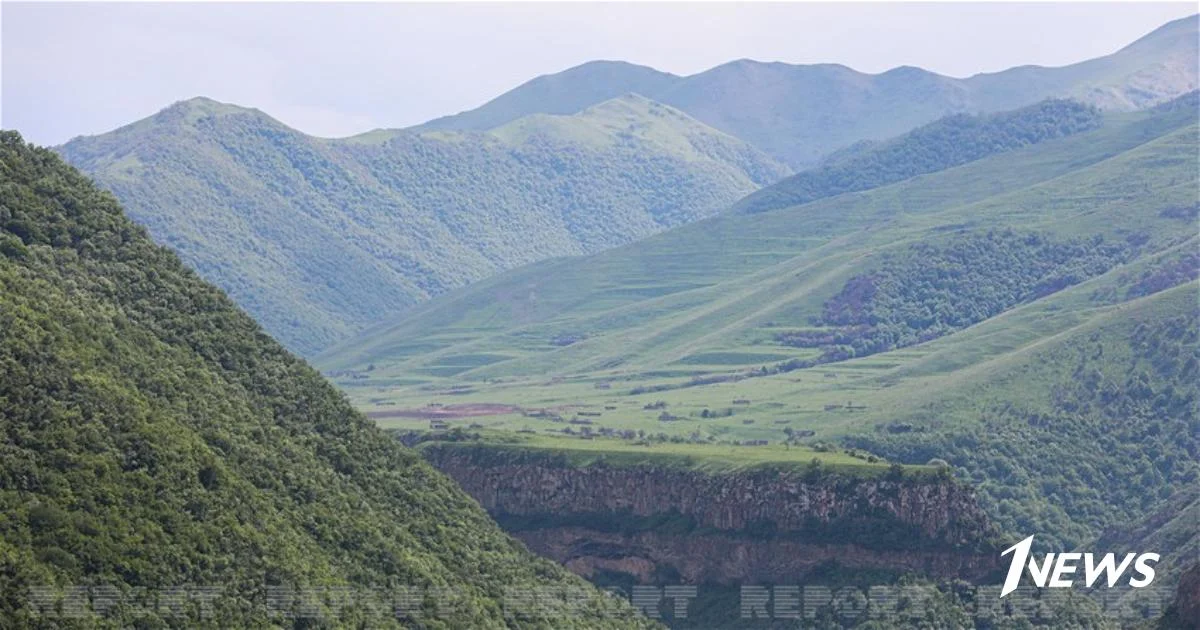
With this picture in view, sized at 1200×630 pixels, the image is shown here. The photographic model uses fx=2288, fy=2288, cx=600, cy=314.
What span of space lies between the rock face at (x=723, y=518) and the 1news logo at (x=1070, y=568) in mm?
1917

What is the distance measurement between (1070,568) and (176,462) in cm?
8189

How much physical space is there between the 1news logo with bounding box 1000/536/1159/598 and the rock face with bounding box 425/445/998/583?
1.92 meters

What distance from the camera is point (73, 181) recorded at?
→ 106625 millimetres

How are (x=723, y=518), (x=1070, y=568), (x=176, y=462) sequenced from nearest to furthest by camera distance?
(x=176, y=462) → (x=723, y=518) → (x=1070, y=568)

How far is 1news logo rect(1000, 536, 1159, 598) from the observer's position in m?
136

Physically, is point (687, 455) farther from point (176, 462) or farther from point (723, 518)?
point (176, 462)

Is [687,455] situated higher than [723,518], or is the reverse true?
[687,455]

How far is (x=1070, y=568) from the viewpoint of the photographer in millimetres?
152500

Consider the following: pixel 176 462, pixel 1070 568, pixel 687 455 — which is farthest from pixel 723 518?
pixel 176 462

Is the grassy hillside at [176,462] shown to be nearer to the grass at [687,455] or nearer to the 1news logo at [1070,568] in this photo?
the 1news logo at [1070,568]

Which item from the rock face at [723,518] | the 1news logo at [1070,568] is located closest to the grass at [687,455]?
the rock face at [723,518]

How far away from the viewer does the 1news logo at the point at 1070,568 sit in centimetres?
13564

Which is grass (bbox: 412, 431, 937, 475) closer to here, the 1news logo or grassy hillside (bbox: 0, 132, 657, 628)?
the 1news logo

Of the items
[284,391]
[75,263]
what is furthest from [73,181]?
[284,391]
